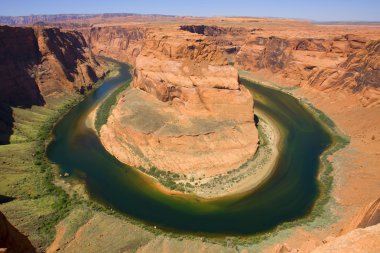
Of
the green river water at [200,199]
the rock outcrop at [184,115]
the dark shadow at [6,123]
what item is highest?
the rock outcrop at [184,115]

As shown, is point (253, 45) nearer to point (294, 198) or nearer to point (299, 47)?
point (299, 47)

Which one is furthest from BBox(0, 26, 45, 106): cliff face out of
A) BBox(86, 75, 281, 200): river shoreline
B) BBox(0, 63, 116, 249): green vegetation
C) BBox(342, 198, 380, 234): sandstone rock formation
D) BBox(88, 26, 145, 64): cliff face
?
BBox(342, 198, 380, 234): sandstone rock formation

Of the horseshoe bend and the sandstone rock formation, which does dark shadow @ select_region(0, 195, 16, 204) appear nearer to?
the horseshoe bend

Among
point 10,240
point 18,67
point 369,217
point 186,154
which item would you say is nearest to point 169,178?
point 186,154

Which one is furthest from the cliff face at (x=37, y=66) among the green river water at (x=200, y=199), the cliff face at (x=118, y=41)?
the cliff face at (x=118, y=41)

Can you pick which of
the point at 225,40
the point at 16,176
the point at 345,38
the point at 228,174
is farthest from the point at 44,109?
the point at 225,40

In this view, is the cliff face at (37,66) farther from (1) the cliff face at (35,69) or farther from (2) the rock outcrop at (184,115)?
(2) the rock outcrop at (184,115)

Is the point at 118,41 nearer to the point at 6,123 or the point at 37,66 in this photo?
the point at 37,66
